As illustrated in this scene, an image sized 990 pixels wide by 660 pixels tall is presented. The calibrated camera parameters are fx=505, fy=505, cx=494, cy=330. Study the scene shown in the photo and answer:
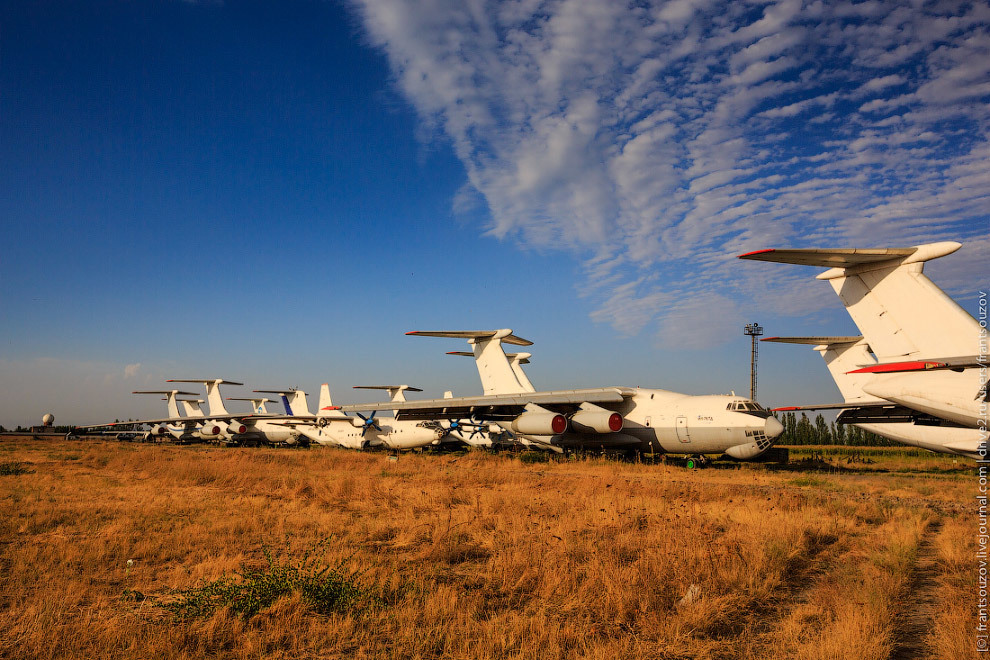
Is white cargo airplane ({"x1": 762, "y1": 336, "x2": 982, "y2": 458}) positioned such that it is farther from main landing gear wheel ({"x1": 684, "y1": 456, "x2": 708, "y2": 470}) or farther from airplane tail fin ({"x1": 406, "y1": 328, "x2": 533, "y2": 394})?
airplane tail fin ({"x1": 406, "y1": 328, "x2": 533, "y2": 394})

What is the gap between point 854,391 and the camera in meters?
22.7

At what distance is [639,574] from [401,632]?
112 inches

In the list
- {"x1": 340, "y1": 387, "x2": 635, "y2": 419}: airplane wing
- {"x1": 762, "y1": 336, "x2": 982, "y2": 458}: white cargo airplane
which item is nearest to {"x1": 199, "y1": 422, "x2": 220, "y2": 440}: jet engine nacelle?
{"x1": 340, "y1": 387, "x2": 635, "y2": 419}: airplane wing

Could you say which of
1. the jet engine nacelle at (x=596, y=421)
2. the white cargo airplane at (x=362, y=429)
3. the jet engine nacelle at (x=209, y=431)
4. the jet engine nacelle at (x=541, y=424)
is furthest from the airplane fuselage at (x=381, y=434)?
the jet engine nacelle at (x=209, y=431)

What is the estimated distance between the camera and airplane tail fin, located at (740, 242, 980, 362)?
35.1ft

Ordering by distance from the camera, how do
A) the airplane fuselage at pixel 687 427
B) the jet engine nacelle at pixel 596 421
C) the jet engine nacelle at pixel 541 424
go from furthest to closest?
the jet engine nacelle at pixel 541 424 → the jet engine nacelle at pixel 596 421 → the airplane fuselage at pixel 687 427

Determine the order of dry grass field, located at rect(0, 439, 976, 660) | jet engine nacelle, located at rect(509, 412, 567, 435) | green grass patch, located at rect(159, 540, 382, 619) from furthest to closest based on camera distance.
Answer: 1. jet engine nacelle, located at rect(509, 412, 567, 435)
2. green grass patch, located at rect(159, 540, 382, 619)
3. dry grass field, located at rect(0, 439, 976, 660)

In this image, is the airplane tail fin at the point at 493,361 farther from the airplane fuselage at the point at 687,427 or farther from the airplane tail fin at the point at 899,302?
the airplane tail fin at the point at 899,302

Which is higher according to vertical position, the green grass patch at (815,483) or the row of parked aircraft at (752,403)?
the row of parked aircraft at (752,403)

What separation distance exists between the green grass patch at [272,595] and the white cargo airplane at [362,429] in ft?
73.2

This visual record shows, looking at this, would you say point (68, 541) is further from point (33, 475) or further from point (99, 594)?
point (33, 475)

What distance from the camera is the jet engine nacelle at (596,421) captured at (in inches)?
831

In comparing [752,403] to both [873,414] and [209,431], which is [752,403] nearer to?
[873,414]

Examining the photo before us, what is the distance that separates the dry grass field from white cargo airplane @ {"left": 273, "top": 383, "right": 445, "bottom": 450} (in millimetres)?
17855
